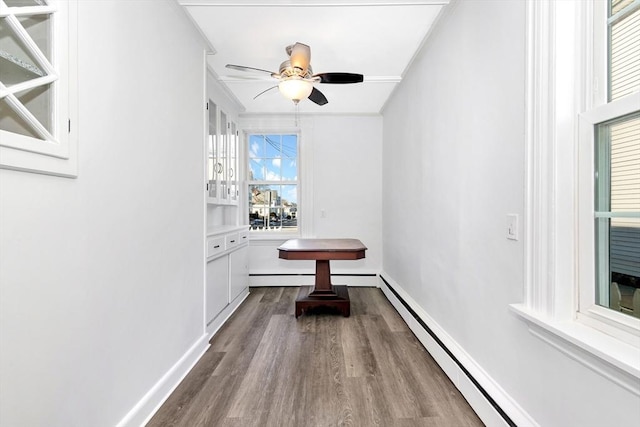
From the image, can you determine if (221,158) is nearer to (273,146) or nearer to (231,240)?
(231,240)

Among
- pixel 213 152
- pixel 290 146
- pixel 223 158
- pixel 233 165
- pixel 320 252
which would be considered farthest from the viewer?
pixel 290 146

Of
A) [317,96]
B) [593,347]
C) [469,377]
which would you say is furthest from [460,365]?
[317,96]

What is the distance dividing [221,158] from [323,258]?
1.55 m

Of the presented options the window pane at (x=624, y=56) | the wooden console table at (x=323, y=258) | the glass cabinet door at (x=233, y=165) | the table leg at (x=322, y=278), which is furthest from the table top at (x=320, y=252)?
the window pane at (x=624, y=56)

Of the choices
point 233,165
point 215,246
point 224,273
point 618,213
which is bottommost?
point 224,273

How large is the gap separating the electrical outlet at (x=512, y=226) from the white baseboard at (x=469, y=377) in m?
0.74

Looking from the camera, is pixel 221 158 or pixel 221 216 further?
pixel 221 216

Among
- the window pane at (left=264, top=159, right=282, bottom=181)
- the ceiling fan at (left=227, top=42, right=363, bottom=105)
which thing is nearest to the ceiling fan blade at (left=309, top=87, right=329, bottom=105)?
the ceiling fan at (left=227, top=42, right=363, bottom=105)

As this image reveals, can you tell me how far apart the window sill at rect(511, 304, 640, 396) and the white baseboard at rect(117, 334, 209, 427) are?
1858 mm

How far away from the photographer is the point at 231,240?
3285mm

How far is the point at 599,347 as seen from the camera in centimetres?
93

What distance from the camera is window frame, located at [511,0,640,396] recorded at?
Answer: 1113 mm

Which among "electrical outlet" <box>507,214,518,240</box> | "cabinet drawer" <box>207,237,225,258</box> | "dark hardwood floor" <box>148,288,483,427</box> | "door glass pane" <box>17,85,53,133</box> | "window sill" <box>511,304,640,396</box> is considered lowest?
"dark hardwood floor" <box>148,288,483,427</box>

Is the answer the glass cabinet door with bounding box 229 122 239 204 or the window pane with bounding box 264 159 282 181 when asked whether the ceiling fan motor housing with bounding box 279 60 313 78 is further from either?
the window pane with bounding box 264 159 282 181
